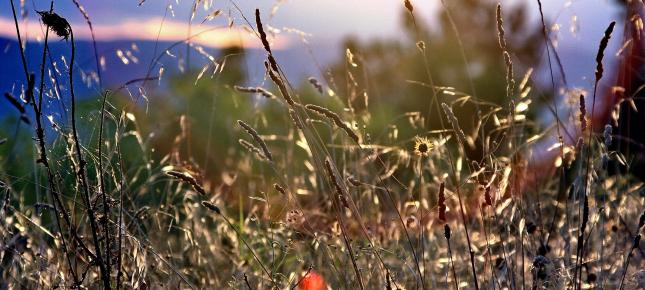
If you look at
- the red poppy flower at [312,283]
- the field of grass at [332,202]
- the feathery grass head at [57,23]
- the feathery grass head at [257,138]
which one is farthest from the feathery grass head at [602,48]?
the feathery grass head at [57,23]

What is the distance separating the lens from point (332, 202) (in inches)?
72.9

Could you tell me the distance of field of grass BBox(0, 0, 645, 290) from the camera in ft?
6.46

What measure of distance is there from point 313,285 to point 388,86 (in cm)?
1538

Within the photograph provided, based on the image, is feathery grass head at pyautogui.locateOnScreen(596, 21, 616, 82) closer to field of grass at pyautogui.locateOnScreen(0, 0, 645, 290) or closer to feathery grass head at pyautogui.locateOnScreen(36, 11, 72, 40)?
field of grass at pyautogui.locateOnScreen(0, 0, 645, 290)

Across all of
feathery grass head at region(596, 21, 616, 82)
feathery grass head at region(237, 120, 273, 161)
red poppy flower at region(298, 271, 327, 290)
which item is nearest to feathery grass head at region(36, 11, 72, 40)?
feathery grass head at region(237, 120, 273, 161)

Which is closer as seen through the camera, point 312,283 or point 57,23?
point 57,23

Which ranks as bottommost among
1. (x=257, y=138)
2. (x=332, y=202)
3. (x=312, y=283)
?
(x=312, y=283)

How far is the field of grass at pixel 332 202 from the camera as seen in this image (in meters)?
1.97

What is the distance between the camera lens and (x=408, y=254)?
3084 mm

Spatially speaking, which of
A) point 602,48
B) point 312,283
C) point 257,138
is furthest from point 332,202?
point 312,283

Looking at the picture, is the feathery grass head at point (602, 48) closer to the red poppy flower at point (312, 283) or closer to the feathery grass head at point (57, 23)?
the red poppy flower at point (312, 283)

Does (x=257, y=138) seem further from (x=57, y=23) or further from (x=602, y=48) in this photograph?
(x=602, y=48)

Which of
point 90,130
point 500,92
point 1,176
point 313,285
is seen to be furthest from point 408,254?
point 500,92

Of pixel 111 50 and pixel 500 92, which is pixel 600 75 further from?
pixel 500 92
